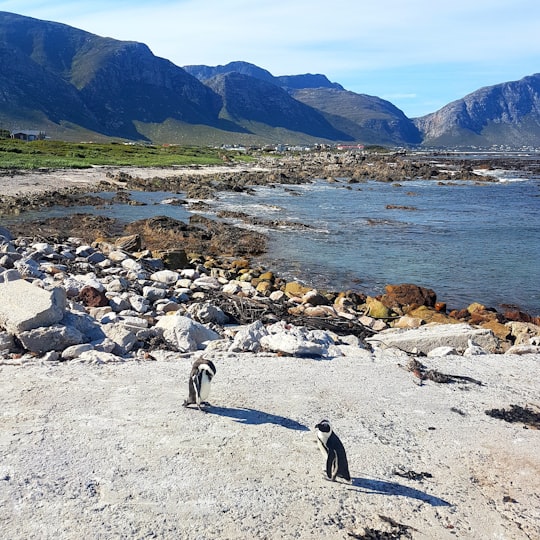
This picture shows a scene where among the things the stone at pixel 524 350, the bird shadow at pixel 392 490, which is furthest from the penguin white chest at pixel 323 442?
the stone at pixel 524 350

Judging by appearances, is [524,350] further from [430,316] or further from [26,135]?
[26,135]

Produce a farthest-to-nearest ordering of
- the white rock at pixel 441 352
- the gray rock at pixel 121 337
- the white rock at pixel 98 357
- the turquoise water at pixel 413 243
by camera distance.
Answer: the turquoise water at pixel 413 243 → the white rock at pixel 441 352 → the gray rock at pixel 121 337 → the white rock at pixel 98 357

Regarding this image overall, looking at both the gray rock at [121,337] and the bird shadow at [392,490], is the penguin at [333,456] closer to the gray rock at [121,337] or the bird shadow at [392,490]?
the bird shadow at [392,490]

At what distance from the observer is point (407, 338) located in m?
10.5

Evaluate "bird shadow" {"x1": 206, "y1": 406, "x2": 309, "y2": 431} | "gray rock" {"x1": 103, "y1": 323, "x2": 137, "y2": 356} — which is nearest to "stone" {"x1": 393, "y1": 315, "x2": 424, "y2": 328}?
"gray rock" {"x1": 103, "y1": 323, "x2": 137, "y2": 356}

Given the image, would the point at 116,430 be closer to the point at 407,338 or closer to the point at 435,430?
the point at 435,430

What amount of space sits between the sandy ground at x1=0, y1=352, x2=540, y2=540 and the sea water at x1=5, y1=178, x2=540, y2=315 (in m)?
9.47

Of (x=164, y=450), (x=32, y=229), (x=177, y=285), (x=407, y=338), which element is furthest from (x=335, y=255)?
(x=164, y=450)

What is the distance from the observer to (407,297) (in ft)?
51.0

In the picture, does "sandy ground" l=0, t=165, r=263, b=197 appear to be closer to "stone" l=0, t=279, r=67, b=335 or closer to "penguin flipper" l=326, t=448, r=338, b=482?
"stone" l=0, t=279, r=67, b=335

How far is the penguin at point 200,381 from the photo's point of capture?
22.0ft

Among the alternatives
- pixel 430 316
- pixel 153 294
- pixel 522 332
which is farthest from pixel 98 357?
pixel 522 332

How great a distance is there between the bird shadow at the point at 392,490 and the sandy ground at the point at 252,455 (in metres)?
0.02

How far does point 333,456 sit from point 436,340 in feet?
18.2
